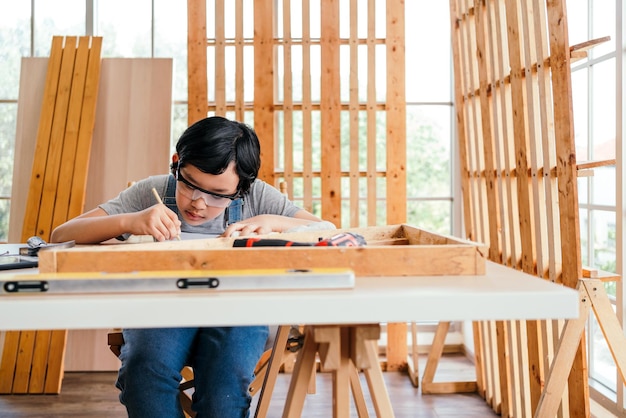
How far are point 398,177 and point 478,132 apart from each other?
31.0 inches

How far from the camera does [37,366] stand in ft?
11.4

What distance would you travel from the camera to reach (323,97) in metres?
3.98

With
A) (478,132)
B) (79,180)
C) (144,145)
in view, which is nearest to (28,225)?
(79,180)

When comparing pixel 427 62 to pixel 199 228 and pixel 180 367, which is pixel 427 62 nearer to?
pixel 199 228

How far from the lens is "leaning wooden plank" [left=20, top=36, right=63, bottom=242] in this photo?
3.71 m

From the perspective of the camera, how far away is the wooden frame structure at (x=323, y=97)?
13.0 ft

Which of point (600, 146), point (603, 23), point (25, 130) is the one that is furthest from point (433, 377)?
point (25, 130)

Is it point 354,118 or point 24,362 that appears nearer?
point 24,362

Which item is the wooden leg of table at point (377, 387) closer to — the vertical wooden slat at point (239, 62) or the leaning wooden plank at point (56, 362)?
the leaning wooden plank at point (56, 362)

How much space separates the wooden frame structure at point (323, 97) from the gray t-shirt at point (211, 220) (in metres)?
1.47

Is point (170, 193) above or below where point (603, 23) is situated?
below

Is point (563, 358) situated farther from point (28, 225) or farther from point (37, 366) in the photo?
point (28, 225)

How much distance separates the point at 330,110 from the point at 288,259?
2769 mm

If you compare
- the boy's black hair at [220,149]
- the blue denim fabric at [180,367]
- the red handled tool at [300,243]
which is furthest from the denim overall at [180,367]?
the boy's black hair at [220,149]
